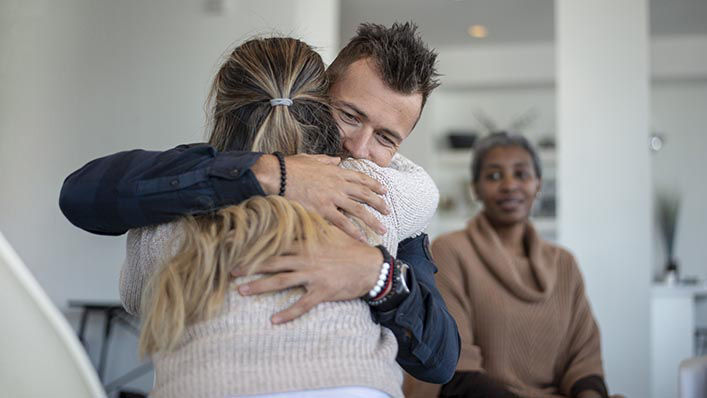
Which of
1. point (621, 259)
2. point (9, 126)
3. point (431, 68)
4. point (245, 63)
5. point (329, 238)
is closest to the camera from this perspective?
point (329, 238)

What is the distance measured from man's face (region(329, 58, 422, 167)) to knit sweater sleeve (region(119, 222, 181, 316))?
413 millimetres

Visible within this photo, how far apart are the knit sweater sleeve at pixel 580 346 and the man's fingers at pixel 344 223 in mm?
1573

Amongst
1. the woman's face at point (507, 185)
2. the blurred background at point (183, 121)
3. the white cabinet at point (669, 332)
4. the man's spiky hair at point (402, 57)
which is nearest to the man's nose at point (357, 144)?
the man's spiky hair at point (402, 57)

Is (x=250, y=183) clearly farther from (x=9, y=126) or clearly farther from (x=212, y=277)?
(x=9, y=126)

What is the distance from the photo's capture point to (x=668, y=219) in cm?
705

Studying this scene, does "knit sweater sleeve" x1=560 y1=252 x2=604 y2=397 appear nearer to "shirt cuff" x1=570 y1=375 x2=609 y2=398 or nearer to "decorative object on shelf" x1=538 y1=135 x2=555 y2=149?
"shirt cuff" x1=570 y1=375 x2=609 y2=398

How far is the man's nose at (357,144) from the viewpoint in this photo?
136 cm

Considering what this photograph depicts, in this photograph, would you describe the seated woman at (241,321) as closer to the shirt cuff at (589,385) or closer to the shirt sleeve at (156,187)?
the shirt sleeve at (156,187)

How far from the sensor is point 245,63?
1137 millimetres

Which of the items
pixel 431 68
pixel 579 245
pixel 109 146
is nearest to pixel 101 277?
pixel 109 146

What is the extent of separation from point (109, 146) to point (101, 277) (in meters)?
0.82

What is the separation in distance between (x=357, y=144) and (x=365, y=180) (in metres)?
0.28

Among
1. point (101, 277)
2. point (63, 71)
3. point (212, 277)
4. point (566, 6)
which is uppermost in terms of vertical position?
point (566, 6)

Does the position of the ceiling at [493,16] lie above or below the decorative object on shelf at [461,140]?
above
